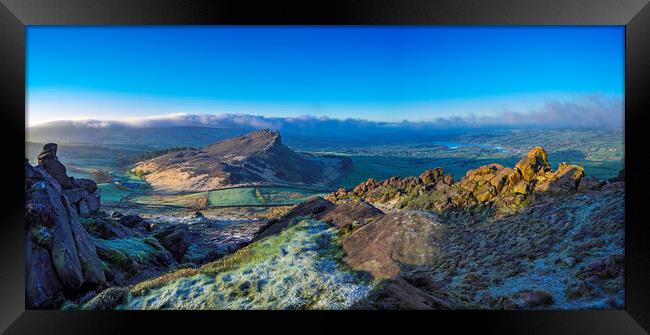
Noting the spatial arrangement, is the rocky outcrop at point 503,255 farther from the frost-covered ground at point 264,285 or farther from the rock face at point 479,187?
the frost-covered ground at point 264,285

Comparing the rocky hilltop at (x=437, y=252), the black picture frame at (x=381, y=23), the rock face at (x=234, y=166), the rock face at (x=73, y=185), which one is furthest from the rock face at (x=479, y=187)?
the rock face at (x=73, y=185)

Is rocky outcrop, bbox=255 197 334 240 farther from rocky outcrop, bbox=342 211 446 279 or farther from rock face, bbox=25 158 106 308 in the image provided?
rock face, bbox=25 158 106 308

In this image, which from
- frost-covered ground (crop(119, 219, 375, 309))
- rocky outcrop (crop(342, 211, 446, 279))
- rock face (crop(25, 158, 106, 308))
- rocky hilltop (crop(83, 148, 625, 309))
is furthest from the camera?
rocky outcrop (crop(342, 211, 446, 279))

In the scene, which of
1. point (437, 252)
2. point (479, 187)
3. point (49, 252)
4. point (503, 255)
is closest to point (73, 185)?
point (49, 252)

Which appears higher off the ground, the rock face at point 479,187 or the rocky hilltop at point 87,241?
the rock face at point 479,187

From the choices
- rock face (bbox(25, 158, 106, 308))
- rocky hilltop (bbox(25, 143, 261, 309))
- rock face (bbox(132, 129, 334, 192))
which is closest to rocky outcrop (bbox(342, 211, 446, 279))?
rock face (bbox(132, 129, 334, 192))

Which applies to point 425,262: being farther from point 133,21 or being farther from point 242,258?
point 133,21

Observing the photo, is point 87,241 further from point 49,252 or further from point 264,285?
point 264,285
